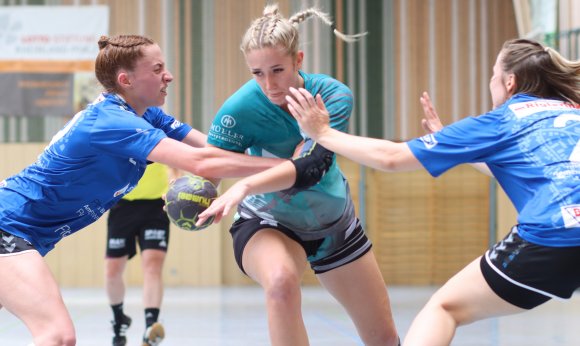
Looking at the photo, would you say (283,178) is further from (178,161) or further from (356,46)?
(356,46)

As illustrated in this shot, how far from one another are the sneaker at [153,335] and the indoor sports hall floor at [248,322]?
20.4 inches

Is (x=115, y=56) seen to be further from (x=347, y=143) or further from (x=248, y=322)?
(x=248, y=322)

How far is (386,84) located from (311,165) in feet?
34.1

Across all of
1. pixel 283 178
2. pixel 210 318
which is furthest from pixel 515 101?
pixel 210 318

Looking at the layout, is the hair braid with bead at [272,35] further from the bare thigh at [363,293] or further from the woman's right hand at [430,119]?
the bare thigh at [363,293]

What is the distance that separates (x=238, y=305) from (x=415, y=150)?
7.15 m

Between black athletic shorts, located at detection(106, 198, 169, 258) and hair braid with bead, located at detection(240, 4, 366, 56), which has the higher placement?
hair braid with bead, located at detection(240, 4, 366, 56)

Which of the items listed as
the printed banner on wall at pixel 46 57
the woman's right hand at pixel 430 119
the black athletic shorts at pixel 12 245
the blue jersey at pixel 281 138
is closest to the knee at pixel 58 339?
the black athletic shorts at pixel 12 245

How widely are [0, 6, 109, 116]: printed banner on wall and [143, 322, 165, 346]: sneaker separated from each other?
7.47 metres

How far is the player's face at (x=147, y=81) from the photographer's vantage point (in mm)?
3695

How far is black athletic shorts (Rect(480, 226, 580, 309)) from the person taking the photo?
2924 mm

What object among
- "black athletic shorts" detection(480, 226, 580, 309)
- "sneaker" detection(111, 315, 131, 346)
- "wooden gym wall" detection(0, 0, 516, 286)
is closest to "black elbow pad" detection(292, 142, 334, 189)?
"black athletic shorts" detection(480, 226, 580, 309)

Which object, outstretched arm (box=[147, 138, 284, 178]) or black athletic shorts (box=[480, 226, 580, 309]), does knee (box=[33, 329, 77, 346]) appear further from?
black athletic shorts (box=[480, 226, 580, 309])

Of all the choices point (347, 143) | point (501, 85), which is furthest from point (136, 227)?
point (501, 85)
